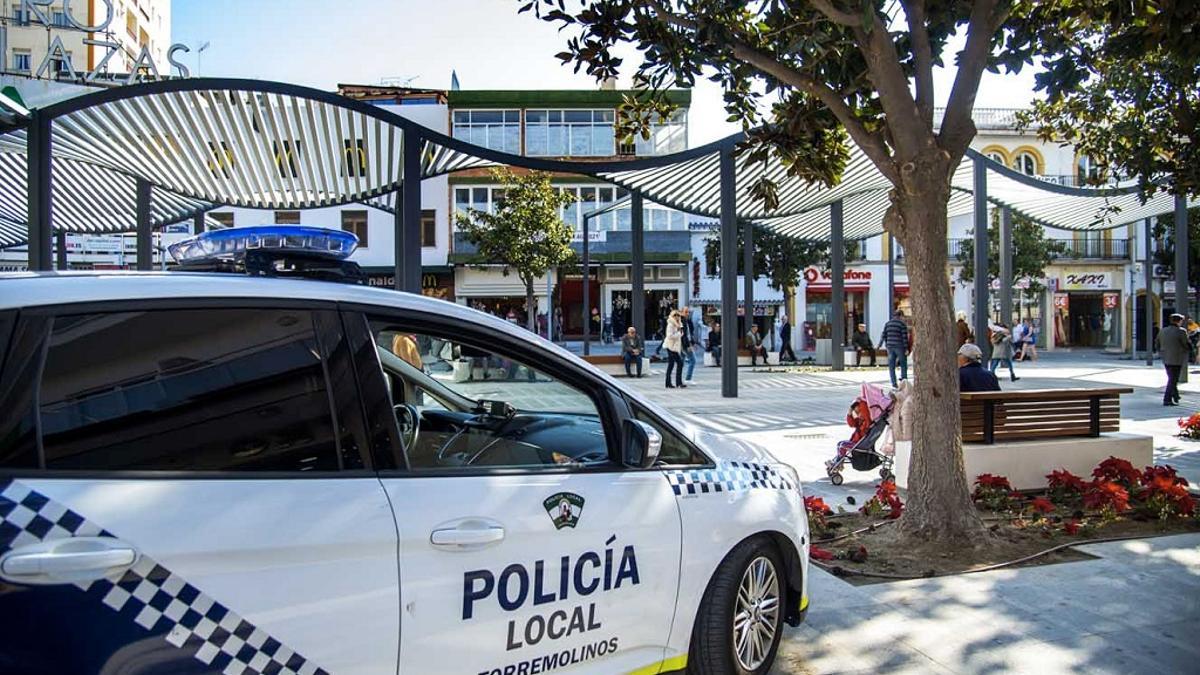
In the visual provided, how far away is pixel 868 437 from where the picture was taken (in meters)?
8.02

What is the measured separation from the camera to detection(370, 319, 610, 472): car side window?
3.11 m

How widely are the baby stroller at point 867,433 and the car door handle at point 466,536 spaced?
19.7 feet

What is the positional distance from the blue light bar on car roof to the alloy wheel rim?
2023 millimetres

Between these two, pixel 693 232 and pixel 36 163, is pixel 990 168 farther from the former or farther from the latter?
pixel 693 232

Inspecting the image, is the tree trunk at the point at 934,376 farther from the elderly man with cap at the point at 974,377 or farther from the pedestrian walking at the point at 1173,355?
the pedestrian walking at the point at 1173,355

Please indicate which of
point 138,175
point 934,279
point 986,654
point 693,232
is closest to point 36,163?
point 138,175

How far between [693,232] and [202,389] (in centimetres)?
4051

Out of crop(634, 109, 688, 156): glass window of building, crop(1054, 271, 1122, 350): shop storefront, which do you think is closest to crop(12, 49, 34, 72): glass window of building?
crop(634, 109, 688, 156): glass window of building

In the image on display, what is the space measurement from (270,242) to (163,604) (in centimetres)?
127

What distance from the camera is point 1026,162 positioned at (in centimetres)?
4459

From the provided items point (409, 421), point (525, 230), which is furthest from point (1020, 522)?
point (525, 230)

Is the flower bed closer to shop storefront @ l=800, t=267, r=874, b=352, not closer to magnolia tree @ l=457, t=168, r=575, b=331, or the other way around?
magnolia tree @ l=457, t=168, r=575, b=331

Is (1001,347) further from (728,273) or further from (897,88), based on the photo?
(897,88)

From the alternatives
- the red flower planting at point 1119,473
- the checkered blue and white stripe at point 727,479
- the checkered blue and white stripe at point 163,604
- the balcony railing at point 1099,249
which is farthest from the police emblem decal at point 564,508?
the balcony railing at point 1099,249
